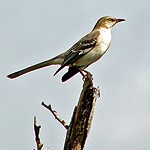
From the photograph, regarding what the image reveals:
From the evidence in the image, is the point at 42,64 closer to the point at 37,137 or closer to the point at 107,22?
the point at 107,22

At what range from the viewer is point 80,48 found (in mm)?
11758

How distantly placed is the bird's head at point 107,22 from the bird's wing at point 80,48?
826 millimetres

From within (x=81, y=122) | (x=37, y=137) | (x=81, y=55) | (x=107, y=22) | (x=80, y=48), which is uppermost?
(x=107, y=22)

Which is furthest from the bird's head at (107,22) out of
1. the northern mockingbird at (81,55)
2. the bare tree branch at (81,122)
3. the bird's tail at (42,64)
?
the bare tree branch at (81,122)

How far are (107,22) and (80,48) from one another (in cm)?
174

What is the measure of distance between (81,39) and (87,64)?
1.06 meters

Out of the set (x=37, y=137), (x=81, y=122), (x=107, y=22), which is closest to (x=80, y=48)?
(x=107, y=22)

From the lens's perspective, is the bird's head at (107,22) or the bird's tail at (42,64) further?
the bird's head at (107,22)

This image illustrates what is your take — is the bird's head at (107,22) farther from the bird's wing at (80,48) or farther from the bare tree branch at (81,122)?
the bare tree branch at (81,122)

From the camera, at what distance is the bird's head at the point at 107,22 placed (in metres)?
13.0

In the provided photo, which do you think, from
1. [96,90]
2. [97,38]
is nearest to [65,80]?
[97,38]

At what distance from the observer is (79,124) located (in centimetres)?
634

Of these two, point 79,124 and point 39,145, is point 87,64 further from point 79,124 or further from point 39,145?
point 39,145

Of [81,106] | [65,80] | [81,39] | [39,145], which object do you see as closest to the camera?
[39,145]
